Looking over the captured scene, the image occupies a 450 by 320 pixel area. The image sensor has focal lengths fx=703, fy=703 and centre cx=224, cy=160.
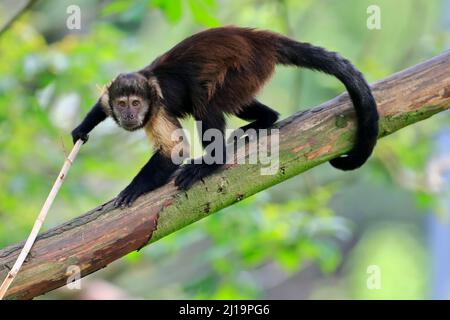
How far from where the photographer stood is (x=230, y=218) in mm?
7352

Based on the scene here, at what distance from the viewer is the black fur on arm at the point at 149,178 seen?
4.52 metres

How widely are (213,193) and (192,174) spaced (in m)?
0.20

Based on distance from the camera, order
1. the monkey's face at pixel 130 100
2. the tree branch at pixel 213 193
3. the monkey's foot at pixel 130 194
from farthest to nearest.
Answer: the monkey's face at pixel 130 100
the monkey's foot at pixel 130 194
the tree branch at pixel 213 193

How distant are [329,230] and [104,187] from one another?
4.27m

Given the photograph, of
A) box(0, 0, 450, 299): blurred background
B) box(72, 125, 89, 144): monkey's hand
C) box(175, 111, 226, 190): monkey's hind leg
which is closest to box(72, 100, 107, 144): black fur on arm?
box(72, 125, 89, 144): monkey's hand

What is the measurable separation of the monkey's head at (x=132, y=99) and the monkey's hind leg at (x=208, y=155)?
0.55 metres

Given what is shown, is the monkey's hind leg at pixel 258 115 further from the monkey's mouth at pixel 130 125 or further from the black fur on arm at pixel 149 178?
the monkey's mouth at pixel 130 125

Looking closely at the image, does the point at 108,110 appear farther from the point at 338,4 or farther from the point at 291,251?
the point at 338,4

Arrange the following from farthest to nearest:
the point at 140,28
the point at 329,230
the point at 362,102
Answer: the point at 140,28 → the point at 329,230 → the point at 362,102

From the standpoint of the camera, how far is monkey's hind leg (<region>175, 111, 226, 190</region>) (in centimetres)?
458

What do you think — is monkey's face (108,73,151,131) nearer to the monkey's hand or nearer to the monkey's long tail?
the monkey's hand

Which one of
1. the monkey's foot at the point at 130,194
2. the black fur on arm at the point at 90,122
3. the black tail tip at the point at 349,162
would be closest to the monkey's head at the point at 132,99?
the black fur on arm at the point at 90,122

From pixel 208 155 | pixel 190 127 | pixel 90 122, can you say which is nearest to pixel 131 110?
pixel 90 122
